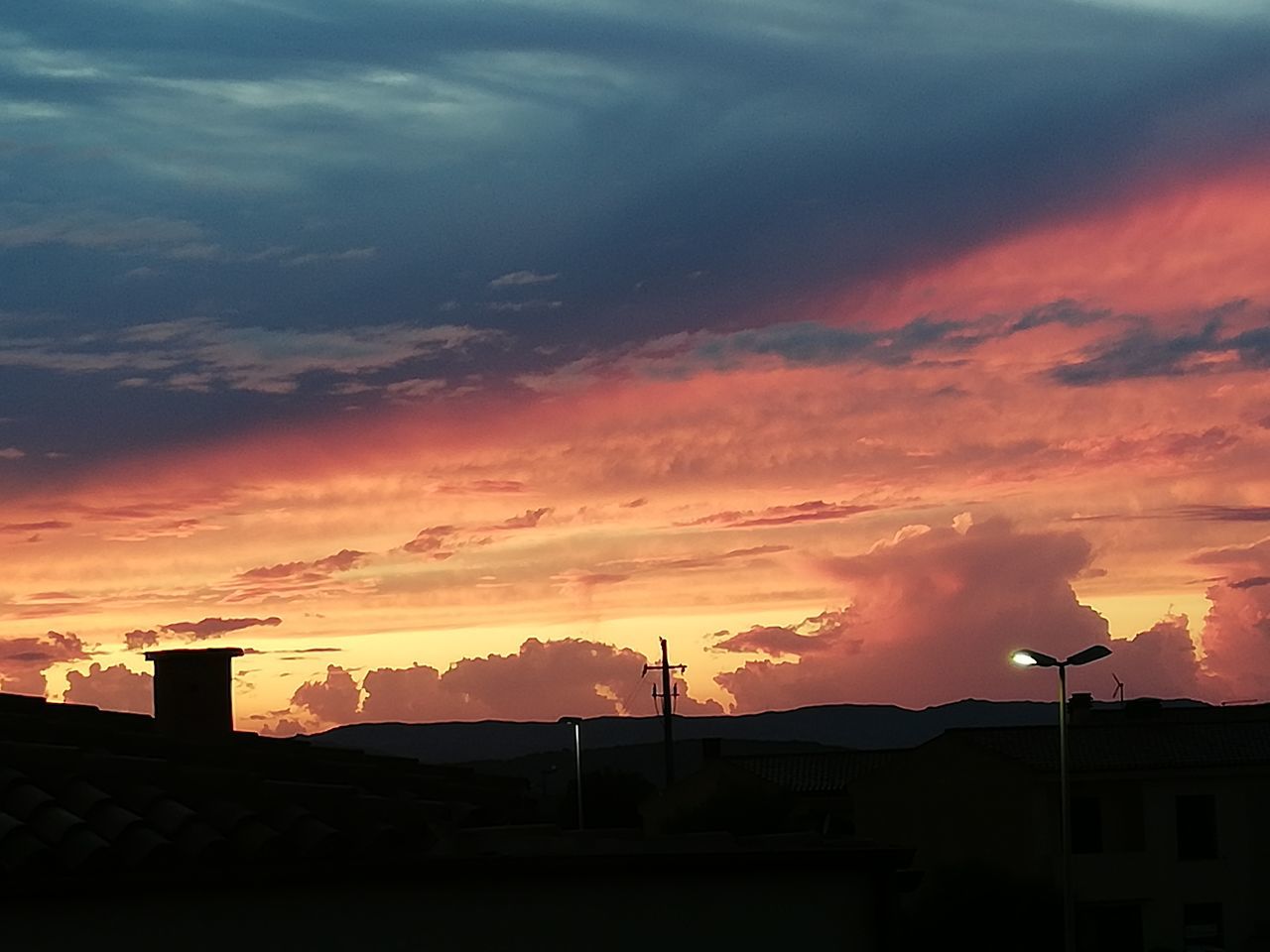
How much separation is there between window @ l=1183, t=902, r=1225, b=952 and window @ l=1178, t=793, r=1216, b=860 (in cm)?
170

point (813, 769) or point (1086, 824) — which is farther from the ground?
point (813, 769)

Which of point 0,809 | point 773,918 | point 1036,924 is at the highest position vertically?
point 0,809

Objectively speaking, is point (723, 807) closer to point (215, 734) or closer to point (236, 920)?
point (215, 734)

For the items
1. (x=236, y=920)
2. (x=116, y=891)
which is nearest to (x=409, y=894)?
(x=236, y=920)

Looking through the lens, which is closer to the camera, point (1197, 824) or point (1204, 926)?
point (1204, 926)

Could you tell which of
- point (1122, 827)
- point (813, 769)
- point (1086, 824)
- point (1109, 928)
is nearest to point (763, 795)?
point (813, 769)

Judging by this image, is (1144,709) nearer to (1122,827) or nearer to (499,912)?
(1122,827)

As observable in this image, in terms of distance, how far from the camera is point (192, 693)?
53.3 feet

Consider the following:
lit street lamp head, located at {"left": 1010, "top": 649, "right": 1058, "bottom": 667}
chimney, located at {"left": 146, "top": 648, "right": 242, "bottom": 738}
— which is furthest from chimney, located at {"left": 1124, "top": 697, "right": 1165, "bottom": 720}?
chimney, located at {"left": 146, "top": 648, "right": 242, "bottom": 738}

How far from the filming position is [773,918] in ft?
37.1

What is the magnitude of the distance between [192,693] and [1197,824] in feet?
156

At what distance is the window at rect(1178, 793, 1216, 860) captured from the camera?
57375mm

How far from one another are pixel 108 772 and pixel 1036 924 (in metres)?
45.6

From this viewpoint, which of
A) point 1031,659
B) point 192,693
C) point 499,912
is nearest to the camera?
point 499,912
